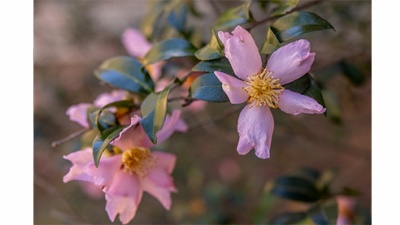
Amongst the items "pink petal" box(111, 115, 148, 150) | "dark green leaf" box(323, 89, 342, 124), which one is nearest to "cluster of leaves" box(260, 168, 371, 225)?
"dark green leaf" box(323, 89, 342, 124)

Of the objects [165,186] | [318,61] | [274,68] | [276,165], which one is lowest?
[276,165]

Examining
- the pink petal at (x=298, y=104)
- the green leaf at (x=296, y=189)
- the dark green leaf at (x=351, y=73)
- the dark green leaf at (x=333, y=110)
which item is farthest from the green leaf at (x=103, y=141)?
the dark green leaf at (x=351, y=73)

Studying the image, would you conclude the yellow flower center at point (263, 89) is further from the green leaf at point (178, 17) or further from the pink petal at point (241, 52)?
the green leaf at point (178, 17)

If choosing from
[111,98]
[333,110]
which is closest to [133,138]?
[111,98]

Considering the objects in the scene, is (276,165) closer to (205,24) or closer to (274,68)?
(205,24)

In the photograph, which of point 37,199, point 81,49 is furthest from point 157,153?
point 37,199

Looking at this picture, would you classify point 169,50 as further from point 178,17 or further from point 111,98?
point 178,17

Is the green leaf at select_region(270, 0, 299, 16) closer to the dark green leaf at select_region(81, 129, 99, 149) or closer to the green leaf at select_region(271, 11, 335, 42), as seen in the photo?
the green leaf at select_region(271, 11, 335, 42)
